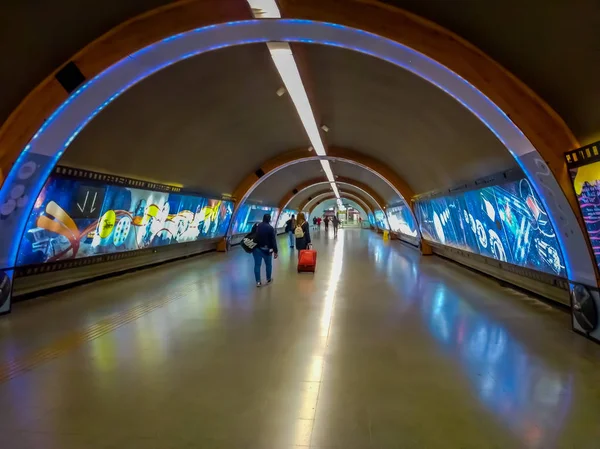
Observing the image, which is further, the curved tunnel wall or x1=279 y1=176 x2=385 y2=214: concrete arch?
x1=279 y1=176 x2=385 y2=214: concrete arch

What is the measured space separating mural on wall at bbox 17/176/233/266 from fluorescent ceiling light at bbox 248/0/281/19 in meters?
5.05

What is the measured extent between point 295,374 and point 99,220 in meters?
7.35

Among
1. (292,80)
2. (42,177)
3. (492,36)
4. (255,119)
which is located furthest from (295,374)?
(255,119)

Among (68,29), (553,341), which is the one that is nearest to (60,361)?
(68,29)

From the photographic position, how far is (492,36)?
489cm

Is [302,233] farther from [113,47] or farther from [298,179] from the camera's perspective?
[298,179]

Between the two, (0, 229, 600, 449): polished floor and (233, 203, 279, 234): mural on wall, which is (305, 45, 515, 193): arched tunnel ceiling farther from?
(233, 203, 279, 234): mural on wall

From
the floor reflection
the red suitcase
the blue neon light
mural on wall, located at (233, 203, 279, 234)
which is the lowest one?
the floor reflection

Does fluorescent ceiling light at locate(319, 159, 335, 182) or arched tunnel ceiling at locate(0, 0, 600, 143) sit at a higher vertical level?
fluorescent ceiling light at locate(319, 159, 335, 182)

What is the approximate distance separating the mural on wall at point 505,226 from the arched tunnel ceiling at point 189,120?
220 inches

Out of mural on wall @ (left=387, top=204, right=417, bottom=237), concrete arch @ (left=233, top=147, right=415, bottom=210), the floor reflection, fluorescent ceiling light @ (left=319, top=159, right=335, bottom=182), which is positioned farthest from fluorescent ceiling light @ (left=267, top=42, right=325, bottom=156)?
mural on wall @ (left=387, top=204, right=417, bottom=237)

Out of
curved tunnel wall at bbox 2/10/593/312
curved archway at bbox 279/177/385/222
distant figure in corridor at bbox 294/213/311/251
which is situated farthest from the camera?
curved archway at bbox 279/177/385/222

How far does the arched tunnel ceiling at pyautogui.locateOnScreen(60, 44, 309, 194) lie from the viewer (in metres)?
7.48


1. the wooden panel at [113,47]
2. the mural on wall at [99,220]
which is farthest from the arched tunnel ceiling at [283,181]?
the wooden panel at [113,47]
